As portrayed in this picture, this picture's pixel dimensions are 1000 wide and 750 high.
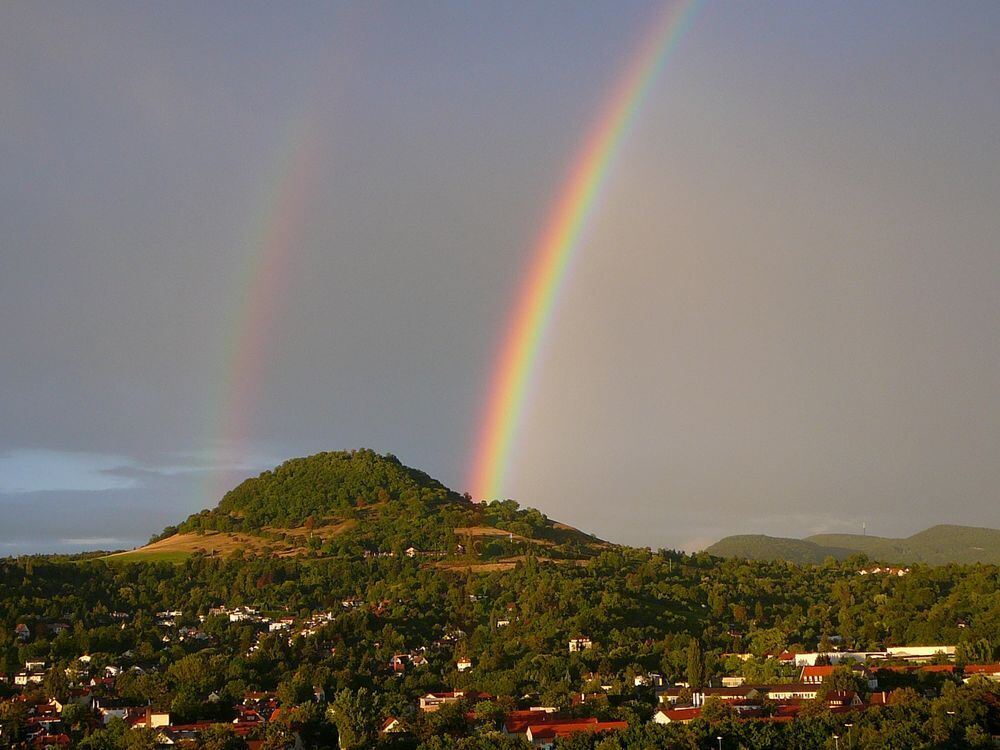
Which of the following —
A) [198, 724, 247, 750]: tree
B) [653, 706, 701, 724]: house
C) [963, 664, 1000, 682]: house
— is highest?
[963, 664, 1000, 682]: house

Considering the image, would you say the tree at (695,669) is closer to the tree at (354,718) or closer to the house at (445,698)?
the house at (445,698)

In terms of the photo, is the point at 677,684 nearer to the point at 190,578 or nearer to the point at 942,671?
the point at 942,671

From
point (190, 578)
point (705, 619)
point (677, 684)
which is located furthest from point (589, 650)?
point (190, 578)

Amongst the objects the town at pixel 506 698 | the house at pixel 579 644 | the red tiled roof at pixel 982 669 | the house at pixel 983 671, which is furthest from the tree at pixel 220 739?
the red tiled roof at pixel 982 669

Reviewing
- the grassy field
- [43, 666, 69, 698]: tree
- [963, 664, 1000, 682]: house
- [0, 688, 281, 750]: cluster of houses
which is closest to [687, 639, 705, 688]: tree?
[963, 664, 1000, 682]: house

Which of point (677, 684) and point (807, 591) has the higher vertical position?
point (807, 591)

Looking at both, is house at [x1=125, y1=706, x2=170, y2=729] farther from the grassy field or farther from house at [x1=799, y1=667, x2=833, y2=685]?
the grassy field
